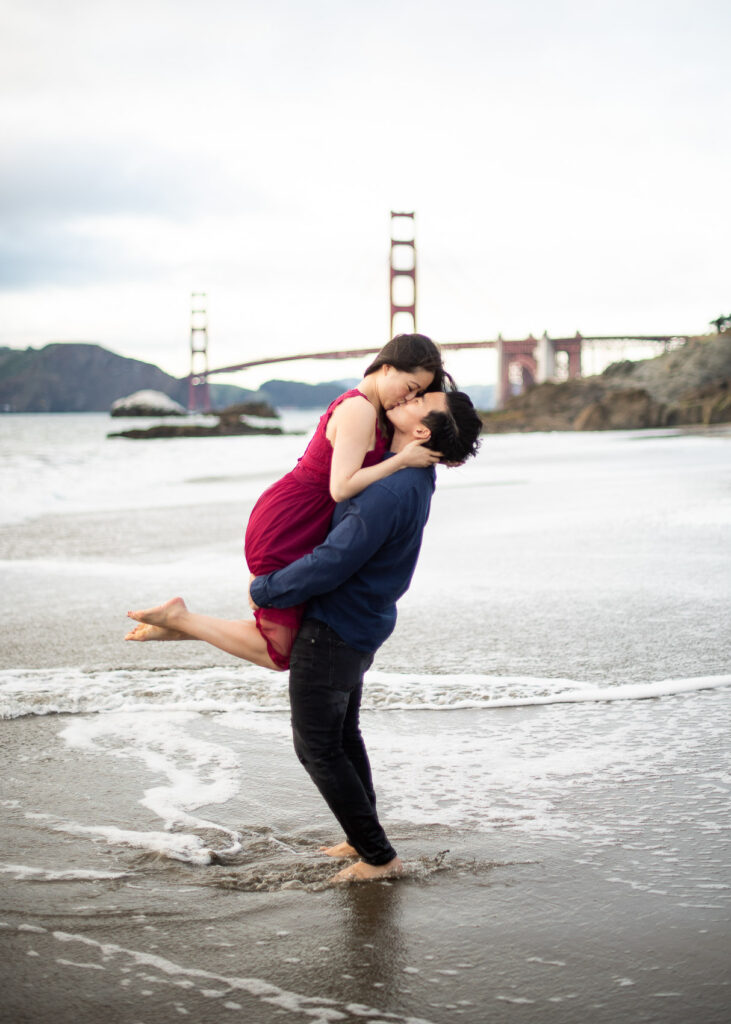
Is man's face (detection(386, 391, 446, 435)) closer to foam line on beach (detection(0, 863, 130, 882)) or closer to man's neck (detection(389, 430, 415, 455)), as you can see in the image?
man's neck (detection(389, 430, 415, 455))

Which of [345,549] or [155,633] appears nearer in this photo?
[345,549]

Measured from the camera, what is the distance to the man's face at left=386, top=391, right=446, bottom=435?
188 centimetres

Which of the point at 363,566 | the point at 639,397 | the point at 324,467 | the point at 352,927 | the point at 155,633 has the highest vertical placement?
the point at 639,397

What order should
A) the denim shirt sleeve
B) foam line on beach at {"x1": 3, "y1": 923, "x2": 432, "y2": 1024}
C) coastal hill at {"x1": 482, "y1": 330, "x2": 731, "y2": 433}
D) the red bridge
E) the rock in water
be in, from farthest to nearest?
the rock in water < the red bridge < coastal hill at {"x1": 482, "y1": 330, "x2": 731, "y2": 433} < the denim shirt sleeve < foam line on beach at {"x1": 3, "y1": 923, "x2": 432, "y2": 1024}

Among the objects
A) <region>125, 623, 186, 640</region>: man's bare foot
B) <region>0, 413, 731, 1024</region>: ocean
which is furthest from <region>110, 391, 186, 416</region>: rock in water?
<region>125, 623, 186, 640</region>: man's bare foot

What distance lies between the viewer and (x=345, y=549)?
179cm

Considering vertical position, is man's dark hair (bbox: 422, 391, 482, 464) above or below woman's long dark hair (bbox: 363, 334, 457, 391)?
below

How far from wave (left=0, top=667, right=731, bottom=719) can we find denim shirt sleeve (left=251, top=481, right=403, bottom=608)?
131 centimetres

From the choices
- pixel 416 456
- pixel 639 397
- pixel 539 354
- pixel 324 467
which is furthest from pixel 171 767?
pixel 539 354

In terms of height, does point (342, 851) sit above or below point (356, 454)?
below

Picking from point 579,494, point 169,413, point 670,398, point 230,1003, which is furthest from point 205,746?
point 169,413

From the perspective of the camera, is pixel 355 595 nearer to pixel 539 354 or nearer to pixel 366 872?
pixel 366 872

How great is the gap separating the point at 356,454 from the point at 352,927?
0.80 meters

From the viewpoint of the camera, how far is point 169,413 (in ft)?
225
